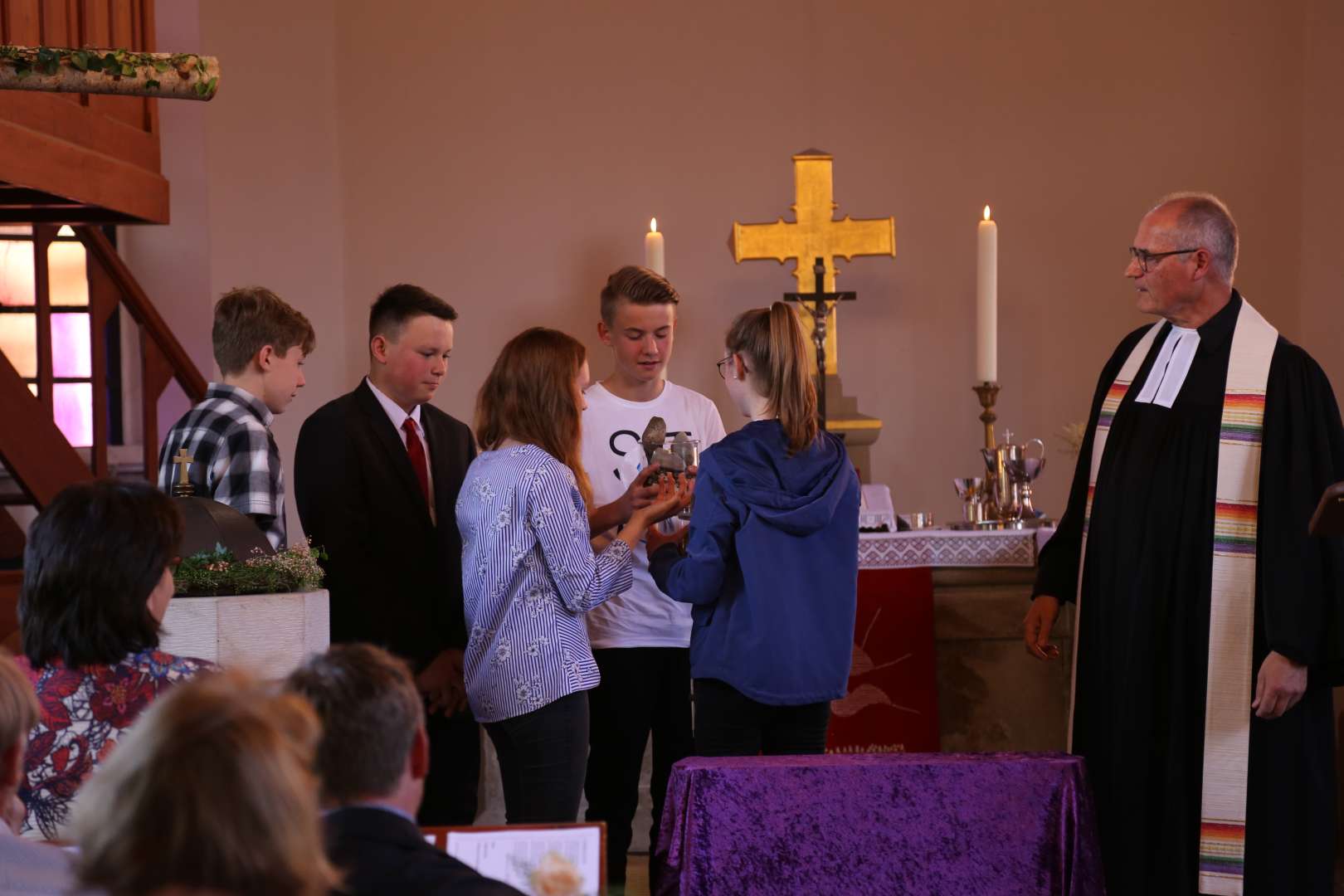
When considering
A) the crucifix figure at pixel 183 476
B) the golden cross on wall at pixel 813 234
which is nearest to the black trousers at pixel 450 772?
the crucifix figure at pixel 183 476

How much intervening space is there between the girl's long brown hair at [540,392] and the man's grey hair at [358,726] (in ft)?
5.24

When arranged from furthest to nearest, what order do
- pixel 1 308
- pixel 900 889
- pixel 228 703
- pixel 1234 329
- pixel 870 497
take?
1. pixel 1 308
2. pixel 870 497
3. pixel 1234 329
4. pixel 900 889
5. pixel 228 703

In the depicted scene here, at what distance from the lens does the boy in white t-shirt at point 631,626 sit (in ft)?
11.7

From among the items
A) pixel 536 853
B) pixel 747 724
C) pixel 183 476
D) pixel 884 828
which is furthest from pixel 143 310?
pixel 536 853

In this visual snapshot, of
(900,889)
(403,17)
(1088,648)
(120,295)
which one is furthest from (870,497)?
(120,295)

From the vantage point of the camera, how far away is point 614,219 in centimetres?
580

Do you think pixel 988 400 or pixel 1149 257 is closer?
pixel 1149 257

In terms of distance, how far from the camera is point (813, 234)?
17.4ft

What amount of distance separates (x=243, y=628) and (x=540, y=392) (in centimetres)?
83

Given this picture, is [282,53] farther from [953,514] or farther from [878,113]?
[953,514]

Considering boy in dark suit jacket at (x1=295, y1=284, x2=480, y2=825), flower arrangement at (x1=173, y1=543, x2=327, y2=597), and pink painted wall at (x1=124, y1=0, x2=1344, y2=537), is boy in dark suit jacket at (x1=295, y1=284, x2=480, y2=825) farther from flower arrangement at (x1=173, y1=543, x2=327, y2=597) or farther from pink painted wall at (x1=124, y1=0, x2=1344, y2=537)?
pink painted wall at (x1=124, y1=0, x2=1344, y2=537)

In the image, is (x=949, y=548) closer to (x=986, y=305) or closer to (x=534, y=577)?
(x=986, y=305)

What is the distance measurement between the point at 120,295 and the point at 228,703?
17.2ft

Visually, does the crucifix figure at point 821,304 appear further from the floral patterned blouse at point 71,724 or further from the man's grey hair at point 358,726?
the man's grey hair at point 358,726
